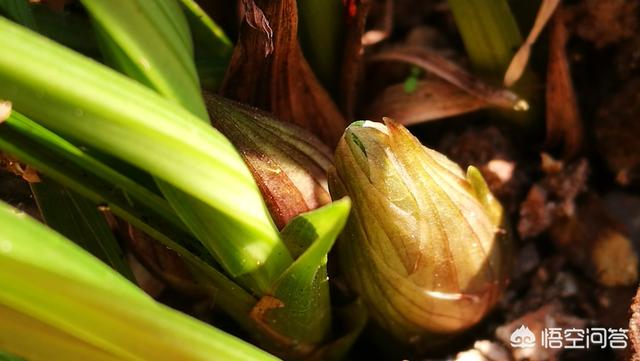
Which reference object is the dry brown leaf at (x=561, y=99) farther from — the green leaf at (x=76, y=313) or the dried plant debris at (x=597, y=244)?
the green leaf at (x=76, y=313)

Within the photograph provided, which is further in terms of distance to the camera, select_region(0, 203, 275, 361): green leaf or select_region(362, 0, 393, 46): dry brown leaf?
select_region(362, 0, 393, 46): dry brown leaf

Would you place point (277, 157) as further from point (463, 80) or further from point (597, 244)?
point (597, 244)

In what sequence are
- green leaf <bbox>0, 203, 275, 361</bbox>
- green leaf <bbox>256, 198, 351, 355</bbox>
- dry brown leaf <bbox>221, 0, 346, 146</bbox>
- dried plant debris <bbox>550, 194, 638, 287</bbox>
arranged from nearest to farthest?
green leaf <bbox>0, 203, 275, 361</bbox> < green leaf <bbox>256, 198, 351, 355</bbox> < dry brown leaf <bbox>221, 0, 346, 146</bbox> < dried plant debris <bbox>550, 194, 638, 287</bbox>

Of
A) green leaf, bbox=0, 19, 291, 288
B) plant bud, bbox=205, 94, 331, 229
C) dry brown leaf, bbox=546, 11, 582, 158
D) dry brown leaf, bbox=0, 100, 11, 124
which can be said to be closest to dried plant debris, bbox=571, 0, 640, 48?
dry brown leaf, bbox=546, 11, 582, 158

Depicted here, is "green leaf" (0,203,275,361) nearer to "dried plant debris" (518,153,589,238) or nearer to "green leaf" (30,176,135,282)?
"green leaf" (30,176,135,282)

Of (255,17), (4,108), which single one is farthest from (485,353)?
(4,108)

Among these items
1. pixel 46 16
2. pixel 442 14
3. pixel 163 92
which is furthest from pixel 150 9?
pixel 442 14

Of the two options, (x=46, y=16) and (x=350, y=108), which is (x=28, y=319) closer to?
(x=46, y=16)

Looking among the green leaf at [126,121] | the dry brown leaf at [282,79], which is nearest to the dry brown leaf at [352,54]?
the dry brown leaf at [282,79]
